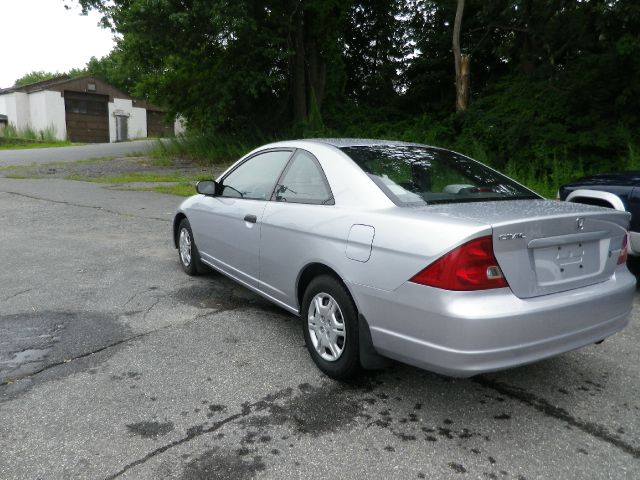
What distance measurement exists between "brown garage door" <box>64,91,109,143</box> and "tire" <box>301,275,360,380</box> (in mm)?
47310

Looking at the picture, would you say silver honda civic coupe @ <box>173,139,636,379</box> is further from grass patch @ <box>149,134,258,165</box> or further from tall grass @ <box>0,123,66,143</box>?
tall grass @ <box>0,123,66,143</box>

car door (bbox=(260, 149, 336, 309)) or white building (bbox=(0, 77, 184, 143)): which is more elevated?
white building (bbox=(0, 77, 184, 143))

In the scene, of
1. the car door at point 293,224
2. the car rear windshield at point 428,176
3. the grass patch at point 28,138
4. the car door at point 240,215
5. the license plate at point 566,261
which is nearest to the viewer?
the license plate at point 566,261

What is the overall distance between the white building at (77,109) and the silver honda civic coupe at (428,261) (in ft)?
136

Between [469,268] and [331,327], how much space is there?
3.43ft

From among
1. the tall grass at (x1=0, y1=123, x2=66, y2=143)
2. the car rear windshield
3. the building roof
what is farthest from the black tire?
the building roof

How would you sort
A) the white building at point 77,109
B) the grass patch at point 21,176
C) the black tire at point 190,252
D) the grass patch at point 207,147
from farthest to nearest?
the white building at point 77,109
the grass patch at point 207,147
the grass patch at point 21,176
the black tire at point 190,252

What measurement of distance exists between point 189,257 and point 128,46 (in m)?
13.5

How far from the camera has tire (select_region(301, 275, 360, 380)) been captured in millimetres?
3139

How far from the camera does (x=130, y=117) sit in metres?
49.9

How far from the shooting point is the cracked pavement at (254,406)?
2.52 metres

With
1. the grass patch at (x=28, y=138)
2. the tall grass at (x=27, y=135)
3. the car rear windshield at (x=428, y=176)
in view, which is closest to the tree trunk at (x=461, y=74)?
the car rear windshield at (x=428, y=176)

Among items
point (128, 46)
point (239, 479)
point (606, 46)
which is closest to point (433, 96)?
point (606, 46)

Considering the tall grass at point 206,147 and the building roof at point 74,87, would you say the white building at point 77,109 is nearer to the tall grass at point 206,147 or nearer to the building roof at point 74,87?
the building roof at point 74,87
